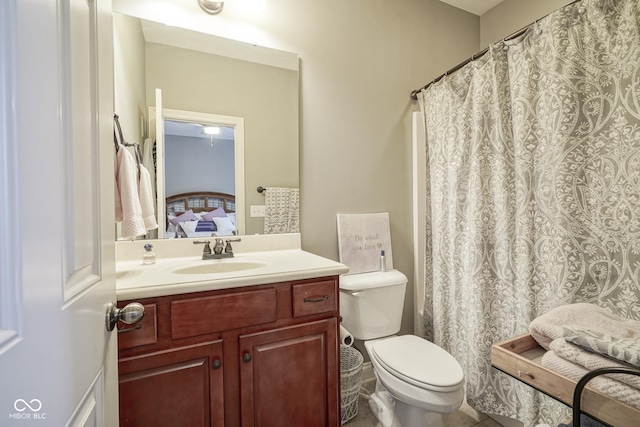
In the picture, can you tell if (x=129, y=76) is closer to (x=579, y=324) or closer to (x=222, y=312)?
(x=222, y=312)

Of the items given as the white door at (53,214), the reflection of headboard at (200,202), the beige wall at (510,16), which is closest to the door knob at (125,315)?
the white door at (53,214)

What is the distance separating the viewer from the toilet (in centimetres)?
119

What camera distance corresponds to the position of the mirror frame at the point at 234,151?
1.43 m

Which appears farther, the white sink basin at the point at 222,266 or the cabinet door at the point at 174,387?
the white sink basin at the point at 222,266

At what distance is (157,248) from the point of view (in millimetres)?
1406

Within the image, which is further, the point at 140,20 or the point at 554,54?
the point at 140,20

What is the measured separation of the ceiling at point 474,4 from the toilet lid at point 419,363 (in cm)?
234

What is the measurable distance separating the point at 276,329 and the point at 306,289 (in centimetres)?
19

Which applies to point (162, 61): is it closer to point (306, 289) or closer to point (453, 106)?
point (306, 289)

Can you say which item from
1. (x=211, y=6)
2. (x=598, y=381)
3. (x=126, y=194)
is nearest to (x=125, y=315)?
(x=126, y=194)

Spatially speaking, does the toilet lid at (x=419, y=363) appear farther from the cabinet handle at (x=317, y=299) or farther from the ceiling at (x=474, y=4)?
the ceiling at (x=474, y=4)

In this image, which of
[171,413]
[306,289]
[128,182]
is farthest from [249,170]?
[171,413]

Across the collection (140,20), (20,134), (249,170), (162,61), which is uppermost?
(140,20)

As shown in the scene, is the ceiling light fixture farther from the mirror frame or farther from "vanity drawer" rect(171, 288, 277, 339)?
"vanity drawer" rect(171, 288, 277, 339)
